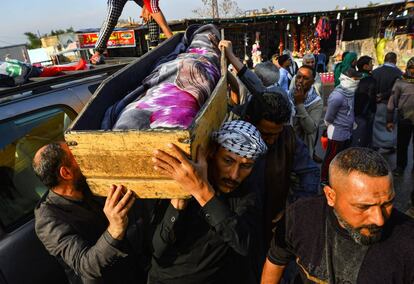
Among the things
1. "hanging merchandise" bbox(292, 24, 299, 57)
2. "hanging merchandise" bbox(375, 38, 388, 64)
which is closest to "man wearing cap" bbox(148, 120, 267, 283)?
"hanging merchandise" bbox(292, 24, 299, 57)

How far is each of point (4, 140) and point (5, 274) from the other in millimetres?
797

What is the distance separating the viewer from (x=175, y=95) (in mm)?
1622

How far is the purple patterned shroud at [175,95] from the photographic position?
1.42 meters

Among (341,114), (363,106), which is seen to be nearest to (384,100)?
(363,106)

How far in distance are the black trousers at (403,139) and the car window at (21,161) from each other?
15.9 feet

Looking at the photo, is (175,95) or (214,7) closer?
(175,95)

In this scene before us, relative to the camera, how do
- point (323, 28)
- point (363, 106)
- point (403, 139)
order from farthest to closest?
point (323, 28) < point (403, 139) < point (363, 106)

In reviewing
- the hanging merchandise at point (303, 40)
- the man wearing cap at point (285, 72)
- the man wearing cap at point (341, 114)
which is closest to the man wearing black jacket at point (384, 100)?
the man wearing cap at point (341, 114)

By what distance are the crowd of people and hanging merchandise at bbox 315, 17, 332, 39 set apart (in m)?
14.6

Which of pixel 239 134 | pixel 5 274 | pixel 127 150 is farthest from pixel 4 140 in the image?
pixel 239 134

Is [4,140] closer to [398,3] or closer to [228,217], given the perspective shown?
[228,217]

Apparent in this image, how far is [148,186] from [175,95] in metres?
0.51

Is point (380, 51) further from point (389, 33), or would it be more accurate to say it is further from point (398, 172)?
point (398, 172)

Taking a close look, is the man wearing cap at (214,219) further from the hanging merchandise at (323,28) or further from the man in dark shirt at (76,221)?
the hanging merchandise at (323,28)
